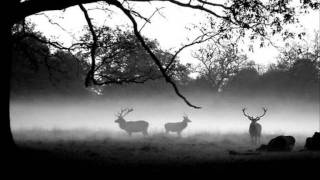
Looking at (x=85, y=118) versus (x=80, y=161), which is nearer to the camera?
(x=80, y=161)

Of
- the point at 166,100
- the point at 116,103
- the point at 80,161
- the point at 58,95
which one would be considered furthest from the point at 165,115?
the point at 80,161

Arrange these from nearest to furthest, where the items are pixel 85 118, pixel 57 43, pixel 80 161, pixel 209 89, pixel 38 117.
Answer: pixel 80 161 → pixel 57 43 → pixel 38 117 → pixel 85 118 → pixel 209 89

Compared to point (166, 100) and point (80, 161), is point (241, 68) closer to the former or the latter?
point (166, 100)

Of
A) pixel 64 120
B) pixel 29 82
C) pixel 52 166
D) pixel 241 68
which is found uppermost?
pixel 241 68

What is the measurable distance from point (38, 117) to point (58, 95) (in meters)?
4.10

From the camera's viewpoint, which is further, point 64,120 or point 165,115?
point 165,115

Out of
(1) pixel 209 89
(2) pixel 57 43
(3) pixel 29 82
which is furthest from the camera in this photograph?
(1) pixel 209 89

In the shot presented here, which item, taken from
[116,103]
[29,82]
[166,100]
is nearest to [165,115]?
[166,100]

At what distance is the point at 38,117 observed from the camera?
52.4m

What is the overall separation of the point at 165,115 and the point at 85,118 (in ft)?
41.2

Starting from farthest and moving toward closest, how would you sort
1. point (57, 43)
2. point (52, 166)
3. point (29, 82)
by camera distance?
1. point (29, 82)
2. point (57, 43)
3. point (52, 166)

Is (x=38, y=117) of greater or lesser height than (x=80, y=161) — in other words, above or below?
above

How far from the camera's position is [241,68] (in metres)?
68.8

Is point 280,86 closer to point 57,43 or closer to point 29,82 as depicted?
point 29,82
